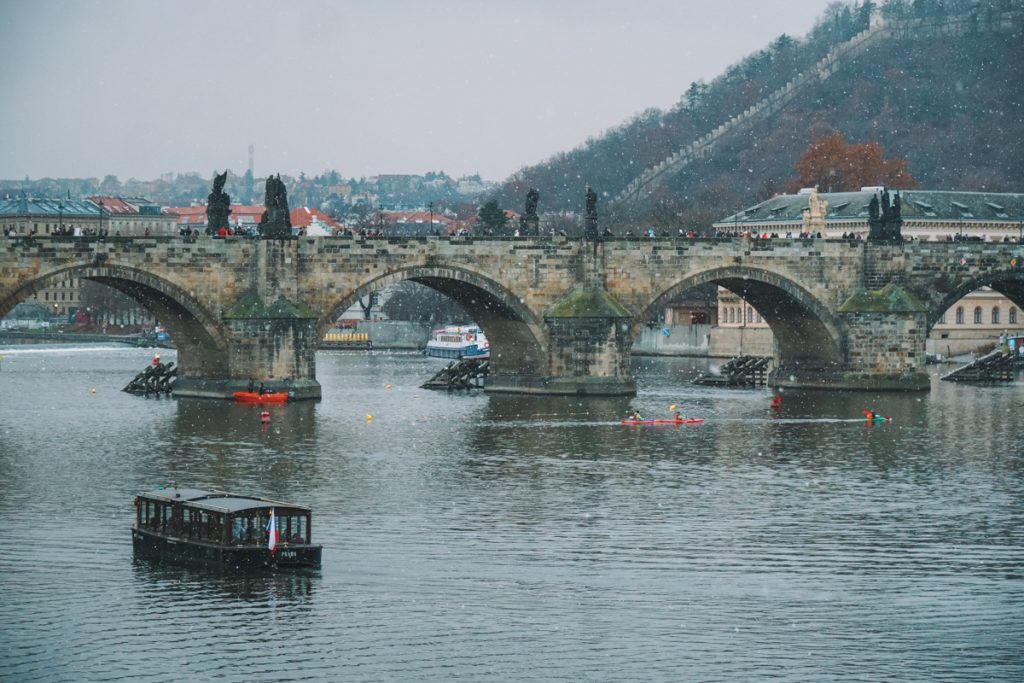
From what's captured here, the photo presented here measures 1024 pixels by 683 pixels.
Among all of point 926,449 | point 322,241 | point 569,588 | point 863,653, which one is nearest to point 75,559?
point 569,588

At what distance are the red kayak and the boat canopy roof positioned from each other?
3301 centimetres

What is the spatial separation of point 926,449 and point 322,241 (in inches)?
1068

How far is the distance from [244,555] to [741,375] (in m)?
61.1

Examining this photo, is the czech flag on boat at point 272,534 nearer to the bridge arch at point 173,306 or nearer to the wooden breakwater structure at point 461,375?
the bridge arch at point 173,306

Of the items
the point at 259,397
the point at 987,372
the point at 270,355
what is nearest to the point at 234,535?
the point at 259,397

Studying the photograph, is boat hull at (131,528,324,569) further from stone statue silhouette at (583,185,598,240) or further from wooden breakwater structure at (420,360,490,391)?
wooden breakwater structure at (420,360,490,391)

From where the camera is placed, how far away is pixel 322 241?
256ft

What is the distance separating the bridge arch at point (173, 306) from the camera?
235ft

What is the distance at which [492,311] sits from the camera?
84500 mm

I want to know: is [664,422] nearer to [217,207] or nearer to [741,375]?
[217,207]

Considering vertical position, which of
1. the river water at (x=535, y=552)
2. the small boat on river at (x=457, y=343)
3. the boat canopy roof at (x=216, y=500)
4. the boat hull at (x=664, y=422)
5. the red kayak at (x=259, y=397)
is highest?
the small boat on river at (x=457, y=343)

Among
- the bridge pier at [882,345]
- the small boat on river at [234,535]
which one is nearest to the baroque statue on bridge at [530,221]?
the bridge pier at [882,345]

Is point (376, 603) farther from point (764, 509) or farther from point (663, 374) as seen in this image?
point (663, 374)

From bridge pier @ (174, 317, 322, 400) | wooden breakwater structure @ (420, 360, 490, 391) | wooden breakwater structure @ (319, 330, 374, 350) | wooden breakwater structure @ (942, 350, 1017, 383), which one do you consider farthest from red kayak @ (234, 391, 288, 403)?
wooden breakwater structure @ (319, 330, 374, 350)
